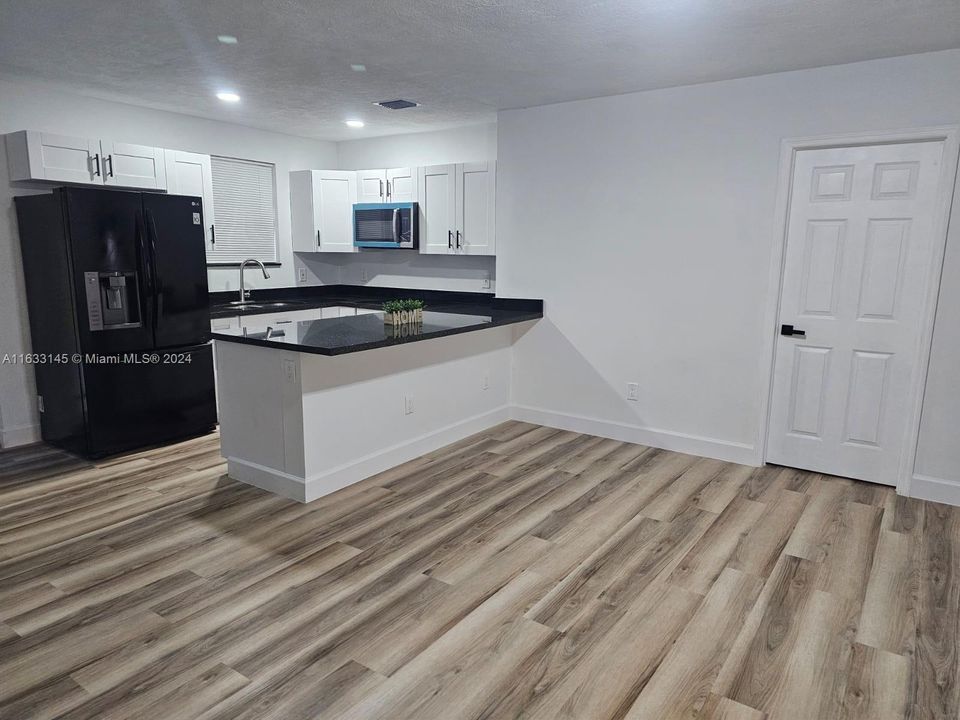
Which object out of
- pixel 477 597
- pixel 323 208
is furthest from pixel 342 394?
pixel 323 208

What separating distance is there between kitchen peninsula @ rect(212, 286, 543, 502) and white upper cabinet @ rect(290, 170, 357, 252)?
161 centimetres

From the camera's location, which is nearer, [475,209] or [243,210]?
[475,209]

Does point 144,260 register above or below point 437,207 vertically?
below

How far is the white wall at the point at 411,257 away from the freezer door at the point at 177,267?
194 cm

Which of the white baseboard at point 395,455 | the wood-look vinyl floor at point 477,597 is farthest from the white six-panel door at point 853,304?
the white baseboard at point 395,455

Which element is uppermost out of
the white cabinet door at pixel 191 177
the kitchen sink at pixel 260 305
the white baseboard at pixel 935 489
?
the white cabinet door at pixel 191 177

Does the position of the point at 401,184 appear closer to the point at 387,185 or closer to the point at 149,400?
the point at 387,185

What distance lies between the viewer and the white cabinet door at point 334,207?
601 cm

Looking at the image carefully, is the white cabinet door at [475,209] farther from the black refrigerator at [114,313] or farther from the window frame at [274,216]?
the black refrigerator at [114,313]

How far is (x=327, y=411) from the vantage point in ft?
11.6

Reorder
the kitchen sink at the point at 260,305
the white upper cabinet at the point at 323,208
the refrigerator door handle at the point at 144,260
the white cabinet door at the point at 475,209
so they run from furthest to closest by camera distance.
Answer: the white upper cabinet at the point at 323,208 → the kitchen sink at the point at 260,305 → the white cabinet door at the point at 475,209 → the refrigerator door handle at the point at 144,260

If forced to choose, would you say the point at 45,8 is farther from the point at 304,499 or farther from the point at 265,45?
the point at 304,499

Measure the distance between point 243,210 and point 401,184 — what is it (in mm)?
1523

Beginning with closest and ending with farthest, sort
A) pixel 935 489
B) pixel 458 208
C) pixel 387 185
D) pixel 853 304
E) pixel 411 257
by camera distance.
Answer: pixel 935 489, pixel 853 304, pixel 458 208, pixel 387 185, pixel 411 257
